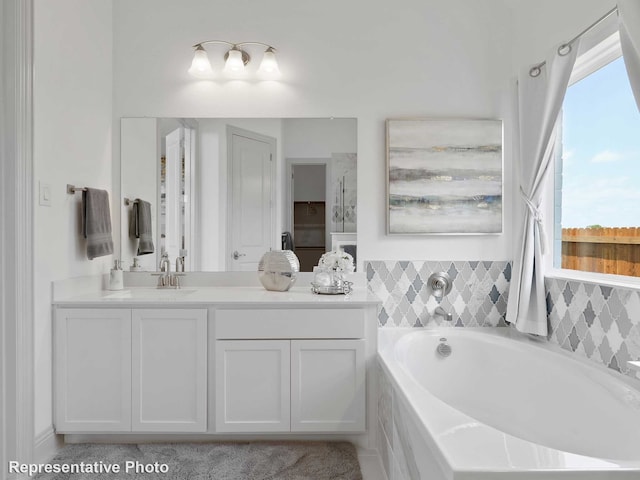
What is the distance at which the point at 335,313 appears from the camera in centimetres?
223

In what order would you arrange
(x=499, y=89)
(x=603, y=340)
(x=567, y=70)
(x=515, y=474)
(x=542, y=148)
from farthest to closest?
1. (x=499, y=89)
2. (x=542, y=148)
3. (x=567, y=70)
4. (x=603, y=340)
5. (x=515, y=474)

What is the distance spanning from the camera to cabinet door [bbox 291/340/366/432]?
7.27 feet

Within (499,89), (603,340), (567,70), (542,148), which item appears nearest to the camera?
(603,340)

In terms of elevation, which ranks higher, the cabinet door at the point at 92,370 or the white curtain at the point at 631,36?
the white curtain at the point at 631,36

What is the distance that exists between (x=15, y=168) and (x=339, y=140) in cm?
170

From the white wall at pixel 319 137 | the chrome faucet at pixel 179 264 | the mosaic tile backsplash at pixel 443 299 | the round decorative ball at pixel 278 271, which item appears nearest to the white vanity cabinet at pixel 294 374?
the round decorative ball at pixel 278 271

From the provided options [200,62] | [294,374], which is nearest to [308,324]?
[294,374]

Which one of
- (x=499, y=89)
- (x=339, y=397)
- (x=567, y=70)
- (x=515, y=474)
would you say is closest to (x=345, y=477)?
(x=339, y=397)

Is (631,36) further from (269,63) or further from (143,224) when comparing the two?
(143,224)

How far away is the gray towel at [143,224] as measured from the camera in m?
2.79

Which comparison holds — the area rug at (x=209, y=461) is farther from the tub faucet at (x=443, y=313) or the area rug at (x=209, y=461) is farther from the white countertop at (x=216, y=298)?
the tub faucet at (x=443, y=313)

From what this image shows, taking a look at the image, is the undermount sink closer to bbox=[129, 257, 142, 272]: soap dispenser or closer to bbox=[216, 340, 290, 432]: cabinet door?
bbox=[129, 257, 142, 272]: soap dispenser

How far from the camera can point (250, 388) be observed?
222 cm

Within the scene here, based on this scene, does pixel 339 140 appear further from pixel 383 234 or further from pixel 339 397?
pixel 339 397
